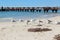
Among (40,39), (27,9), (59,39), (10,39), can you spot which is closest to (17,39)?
(10,39)

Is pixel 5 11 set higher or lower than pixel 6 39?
lower

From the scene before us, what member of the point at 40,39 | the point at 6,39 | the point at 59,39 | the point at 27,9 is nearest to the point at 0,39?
the point at 6,39

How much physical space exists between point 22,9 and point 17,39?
49.8m

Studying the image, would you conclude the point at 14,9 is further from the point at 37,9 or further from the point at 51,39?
the point at 51,39

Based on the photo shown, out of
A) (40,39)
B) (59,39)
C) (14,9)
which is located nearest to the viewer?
(59,39)

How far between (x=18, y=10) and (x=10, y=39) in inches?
1983

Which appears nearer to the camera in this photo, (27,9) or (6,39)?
(6,39)

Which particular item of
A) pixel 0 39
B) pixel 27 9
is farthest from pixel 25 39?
pixel 27 9

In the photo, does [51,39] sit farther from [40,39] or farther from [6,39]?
[6,39]

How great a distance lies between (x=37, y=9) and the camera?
6138 centimetres

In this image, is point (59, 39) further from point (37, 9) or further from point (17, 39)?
point (37, 9)

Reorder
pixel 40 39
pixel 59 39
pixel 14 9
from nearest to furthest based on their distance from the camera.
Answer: pixel 59 39 < pixel 40 39 < pixel 14 9

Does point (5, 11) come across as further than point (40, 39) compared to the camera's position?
Yes

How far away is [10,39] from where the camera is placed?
11.7m
